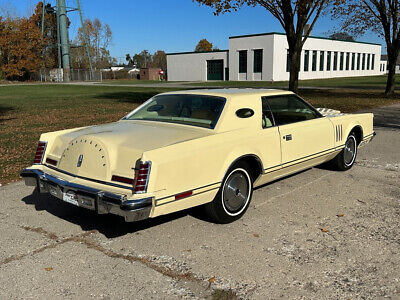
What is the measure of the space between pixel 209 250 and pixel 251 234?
578 millimetres

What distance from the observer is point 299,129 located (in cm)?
533

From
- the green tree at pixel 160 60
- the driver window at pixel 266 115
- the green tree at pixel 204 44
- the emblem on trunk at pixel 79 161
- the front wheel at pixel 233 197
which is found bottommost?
the front wheel at pixel 233 197

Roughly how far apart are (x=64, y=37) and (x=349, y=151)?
212 feet

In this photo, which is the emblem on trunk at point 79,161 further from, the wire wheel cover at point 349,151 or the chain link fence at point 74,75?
the chain link fence at point 74,75

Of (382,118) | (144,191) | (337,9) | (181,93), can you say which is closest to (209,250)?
(144,191)

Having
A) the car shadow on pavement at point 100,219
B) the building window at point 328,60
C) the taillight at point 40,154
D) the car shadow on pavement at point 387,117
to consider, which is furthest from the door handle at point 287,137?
the building window at point 328,60

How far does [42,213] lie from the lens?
4926 millimetres

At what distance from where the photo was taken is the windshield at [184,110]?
4.62 meters

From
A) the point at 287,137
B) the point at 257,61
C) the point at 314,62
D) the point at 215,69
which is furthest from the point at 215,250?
the point at 314,62

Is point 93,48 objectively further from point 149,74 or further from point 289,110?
point 289,110

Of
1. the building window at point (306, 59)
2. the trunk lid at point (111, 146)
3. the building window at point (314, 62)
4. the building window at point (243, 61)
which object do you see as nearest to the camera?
the trunk lid at point (111, 146)

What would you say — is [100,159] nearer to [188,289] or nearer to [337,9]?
[188,289]

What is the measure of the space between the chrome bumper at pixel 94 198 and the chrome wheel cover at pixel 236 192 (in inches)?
42.3

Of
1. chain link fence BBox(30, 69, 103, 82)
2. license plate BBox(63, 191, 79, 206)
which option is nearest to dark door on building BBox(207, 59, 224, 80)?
chain link fence BBox(30, 69, 103, 82)
